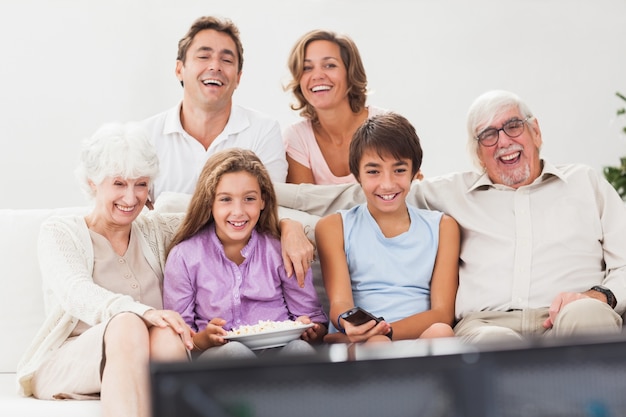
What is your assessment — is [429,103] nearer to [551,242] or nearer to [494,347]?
[551,242]

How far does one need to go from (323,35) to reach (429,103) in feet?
5.98

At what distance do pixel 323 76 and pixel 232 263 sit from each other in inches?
42.3

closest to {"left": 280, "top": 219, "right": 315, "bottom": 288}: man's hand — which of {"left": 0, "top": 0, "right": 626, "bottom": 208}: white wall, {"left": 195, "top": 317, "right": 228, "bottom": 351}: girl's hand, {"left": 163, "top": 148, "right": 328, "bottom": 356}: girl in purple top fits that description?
{"left": 163, "top": 148, "right": 328, "bottom": 356}: girl in purple top

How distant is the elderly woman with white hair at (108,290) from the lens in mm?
1754

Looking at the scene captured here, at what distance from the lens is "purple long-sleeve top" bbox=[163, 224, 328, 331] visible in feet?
7.18

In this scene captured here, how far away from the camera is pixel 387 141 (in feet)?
7.53

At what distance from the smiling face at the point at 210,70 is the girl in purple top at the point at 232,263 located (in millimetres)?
665

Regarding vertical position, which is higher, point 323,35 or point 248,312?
point 323,35

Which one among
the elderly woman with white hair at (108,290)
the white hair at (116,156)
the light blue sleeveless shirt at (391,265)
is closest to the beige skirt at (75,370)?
the elderly woman with white hair at (108,290)

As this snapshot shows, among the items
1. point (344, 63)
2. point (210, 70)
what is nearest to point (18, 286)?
point (210, 70)

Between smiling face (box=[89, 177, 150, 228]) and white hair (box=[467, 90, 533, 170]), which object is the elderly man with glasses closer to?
white hair (box=[467, 90, 533, 170])

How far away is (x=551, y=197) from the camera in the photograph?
2393 millimetres

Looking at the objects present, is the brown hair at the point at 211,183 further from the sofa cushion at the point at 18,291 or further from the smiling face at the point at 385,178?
the sofa cushion at the point at 18,291

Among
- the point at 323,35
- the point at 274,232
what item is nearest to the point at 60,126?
the point at 323,35
